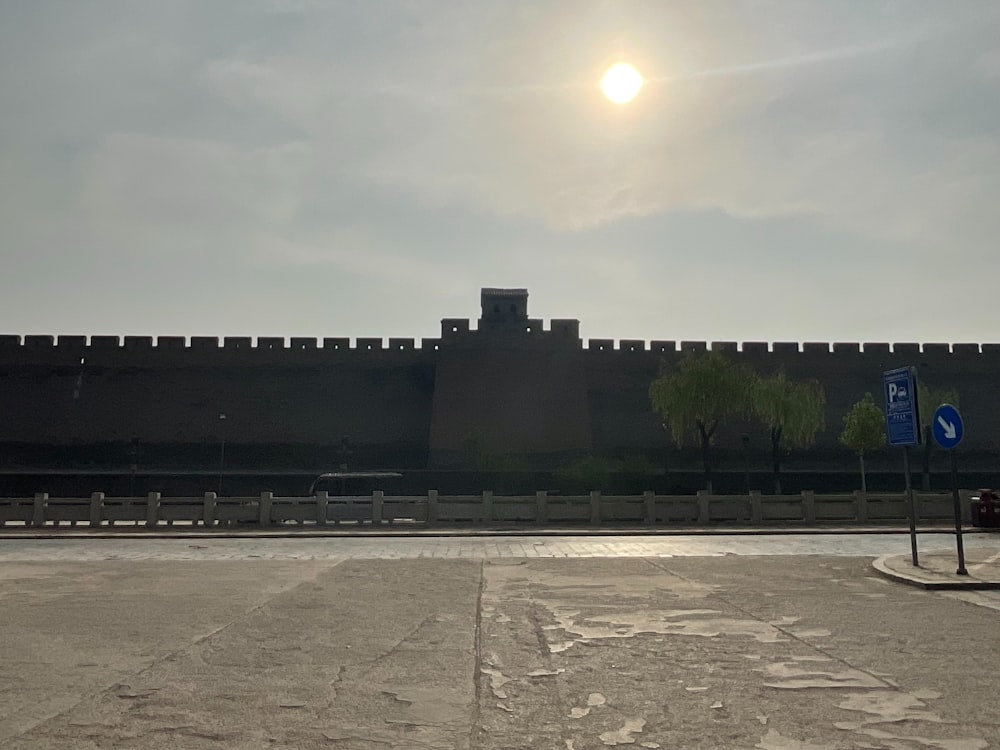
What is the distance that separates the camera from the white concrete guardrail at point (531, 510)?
1762 cm

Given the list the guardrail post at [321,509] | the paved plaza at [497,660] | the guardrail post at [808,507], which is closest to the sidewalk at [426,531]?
the guardrail post at [321,509]

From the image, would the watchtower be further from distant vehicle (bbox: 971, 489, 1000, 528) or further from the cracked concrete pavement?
the cracked concrete pavement

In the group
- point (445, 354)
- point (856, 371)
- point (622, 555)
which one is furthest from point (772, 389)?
point (622, 555)

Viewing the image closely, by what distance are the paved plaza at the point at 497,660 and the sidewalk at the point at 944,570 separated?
0.20 metres

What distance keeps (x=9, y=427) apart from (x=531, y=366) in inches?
918

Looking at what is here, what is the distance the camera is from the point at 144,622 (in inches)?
229

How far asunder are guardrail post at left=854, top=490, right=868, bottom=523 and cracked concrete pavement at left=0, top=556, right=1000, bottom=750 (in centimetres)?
1136

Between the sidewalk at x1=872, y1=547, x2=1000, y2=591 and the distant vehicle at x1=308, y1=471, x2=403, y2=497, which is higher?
the distant vehicle at x1=308, y1=471, x2=403, y2=497

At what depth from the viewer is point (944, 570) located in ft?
27.2

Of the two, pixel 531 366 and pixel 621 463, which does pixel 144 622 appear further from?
pixel 531 366

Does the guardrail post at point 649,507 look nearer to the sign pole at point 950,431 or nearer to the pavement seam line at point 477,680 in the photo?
the sign pole at point 950,431

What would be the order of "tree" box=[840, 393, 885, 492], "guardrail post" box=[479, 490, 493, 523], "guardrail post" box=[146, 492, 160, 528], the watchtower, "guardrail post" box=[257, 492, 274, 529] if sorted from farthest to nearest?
the watchtower < "tree" box=[840, 393, 885, 492] < "guardrail post" box=[479, 490, 493, 523] < "guardrail post" box=[257, 492, 274, 529] < "guardrail post" box=[146, 492, 160, 528]

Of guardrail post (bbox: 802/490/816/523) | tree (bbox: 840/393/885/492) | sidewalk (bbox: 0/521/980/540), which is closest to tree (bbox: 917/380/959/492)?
tree (bbox: 840/393/885/492)

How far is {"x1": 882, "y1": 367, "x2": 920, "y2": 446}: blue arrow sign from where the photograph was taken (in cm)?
889
